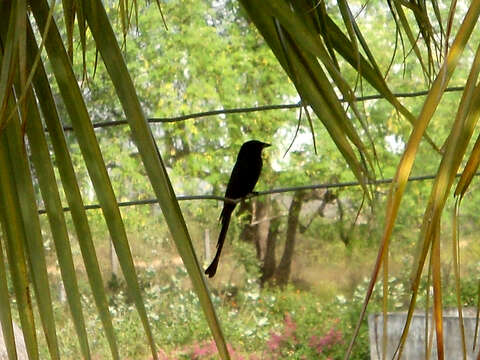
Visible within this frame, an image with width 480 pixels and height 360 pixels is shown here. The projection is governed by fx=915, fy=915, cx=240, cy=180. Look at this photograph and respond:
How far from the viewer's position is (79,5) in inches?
17.0

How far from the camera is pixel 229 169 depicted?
20.6 feet

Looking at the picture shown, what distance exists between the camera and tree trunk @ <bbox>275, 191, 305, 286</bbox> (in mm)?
6453

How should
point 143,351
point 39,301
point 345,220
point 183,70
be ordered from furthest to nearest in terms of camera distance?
point 345,220 → point 183,70 → point 143,351 → point 39,301

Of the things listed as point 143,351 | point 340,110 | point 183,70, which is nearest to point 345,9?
point 340,110

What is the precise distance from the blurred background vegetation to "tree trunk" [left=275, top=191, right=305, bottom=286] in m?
0.01

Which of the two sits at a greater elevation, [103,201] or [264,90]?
[264,90]

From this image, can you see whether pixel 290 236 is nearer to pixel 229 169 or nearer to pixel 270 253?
pixel 270 253

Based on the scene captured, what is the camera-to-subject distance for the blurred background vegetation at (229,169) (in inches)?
226

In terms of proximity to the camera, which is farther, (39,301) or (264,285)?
(264,285)

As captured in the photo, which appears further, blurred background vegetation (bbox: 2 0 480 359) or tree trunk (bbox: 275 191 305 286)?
tree trunk (bbox: 275 191 305 286)

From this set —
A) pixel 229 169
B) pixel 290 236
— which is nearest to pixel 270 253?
pixel 290 236

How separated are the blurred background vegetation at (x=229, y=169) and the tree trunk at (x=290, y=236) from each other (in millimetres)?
14

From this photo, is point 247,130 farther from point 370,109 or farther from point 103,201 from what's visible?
point 103,201

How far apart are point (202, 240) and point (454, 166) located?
232 inches
